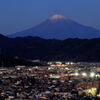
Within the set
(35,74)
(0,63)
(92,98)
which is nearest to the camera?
(92,98)

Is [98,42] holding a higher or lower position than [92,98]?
higher

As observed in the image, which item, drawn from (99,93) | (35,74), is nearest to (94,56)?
(35,74)

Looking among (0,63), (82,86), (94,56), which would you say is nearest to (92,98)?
(82,86)

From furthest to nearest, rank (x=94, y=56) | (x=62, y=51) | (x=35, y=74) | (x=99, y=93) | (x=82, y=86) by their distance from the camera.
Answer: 1. (x=62, y=51)
2. (x=94, y=56)
3. (x=35, y=74)
4. (x=82, y=86)
5. (x=99, y=93)

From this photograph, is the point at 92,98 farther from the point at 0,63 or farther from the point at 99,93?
the point at 0,63

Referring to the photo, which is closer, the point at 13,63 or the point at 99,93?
the point at 99,93

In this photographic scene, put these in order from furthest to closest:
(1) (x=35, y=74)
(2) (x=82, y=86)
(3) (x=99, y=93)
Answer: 1. (1) (x=35, y=74)
2. (2) (x=82, y=86)
3. (3) (x=99, y=93)

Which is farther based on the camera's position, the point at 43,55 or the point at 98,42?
the point at 43,55

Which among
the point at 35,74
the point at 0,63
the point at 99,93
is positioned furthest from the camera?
the point at 0,63

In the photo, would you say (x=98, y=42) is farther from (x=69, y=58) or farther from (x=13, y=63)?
(x=13, y=63)
